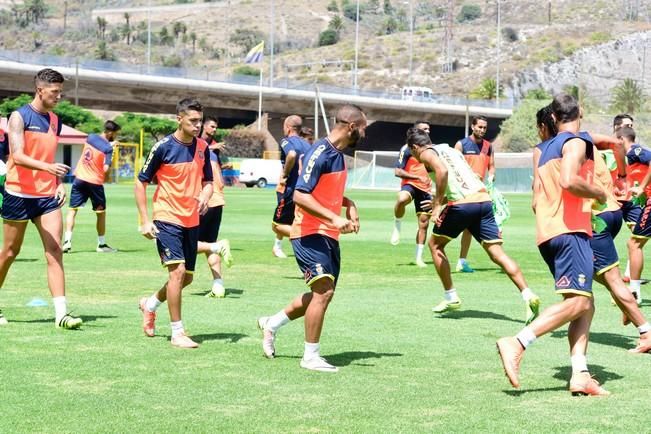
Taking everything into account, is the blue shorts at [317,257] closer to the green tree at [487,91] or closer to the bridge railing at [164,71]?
the bridge railing at [164,71]

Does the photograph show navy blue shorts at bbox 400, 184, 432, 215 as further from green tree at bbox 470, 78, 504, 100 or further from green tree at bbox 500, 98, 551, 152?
green tree at bbox 470, 78, 504, 100

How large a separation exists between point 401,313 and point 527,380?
12.2 ft

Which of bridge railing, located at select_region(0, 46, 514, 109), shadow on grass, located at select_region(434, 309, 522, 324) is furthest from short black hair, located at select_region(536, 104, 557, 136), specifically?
bridge railing, located at select_region(0, 46, 514, 109)

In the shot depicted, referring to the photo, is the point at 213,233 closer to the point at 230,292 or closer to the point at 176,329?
the point at 230,292

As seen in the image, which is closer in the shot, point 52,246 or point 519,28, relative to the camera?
point 52,246

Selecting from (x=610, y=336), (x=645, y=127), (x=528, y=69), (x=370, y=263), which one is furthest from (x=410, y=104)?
(x=610, y=336)

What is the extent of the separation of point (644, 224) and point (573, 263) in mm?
4922

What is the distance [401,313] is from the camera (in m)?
11.8

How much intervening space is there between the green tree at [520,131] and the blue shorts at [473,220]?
8913cm

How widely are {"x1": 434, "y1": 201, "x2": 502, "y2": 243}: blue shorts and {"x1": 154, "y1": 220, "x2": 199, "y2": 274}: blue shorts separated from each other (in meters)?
3.16

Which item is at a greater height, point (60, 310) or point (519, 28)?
point (519, 28)

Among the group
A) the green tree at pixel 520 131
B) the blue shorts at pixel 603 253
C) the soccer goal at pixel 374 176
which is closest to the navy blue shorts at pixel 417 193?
the blue shorts at pixel 603 253

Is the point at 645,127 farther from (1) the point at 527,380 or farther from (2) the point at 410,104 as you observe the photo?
(1) the point at 527,380

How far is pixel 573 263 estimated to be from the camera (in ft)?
25.5
